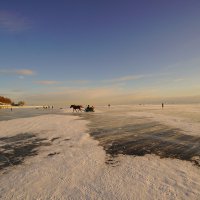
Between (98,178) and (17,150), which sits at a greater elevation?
(17,150)

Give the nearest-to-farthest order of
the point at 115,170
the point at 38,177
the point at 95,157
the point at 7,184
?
the point at 7,184 < the point at 38,177 < the point at 115,170 < the point at 95,157

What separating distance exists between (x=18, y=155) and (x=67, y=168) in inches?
115

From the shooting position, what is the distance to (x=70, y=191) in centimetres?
546

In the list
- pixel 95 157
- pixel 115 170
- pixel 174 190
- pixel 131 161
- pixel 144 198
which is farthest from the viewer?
pixel 95 157

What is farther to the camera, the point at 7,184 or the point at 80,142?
the point at 80,142

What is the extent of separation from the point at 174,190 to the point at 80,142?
22.0 ft

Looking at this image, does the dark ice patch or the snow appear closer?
the snow

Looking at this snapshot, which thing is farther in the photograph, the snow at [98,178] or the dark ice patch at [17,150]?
the dark ice patch at [17,150]

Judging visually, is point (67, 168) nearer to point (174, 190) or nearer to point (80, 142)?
point (174, 190)

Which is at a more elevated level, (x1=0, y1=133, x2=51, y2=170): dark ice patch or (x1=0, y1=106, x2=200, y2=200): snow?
(x1=0, y1=133, x2=51, y2=170): dark ice patch

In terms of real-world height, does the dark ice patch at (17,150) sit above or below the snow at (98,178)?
above

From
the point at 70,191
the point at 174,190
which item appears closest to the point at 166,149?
the point at 174,190

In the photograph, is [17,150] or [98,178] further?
[17,150]

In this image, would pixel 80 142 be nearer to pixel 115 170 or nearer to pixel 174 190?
pixel 115 170
